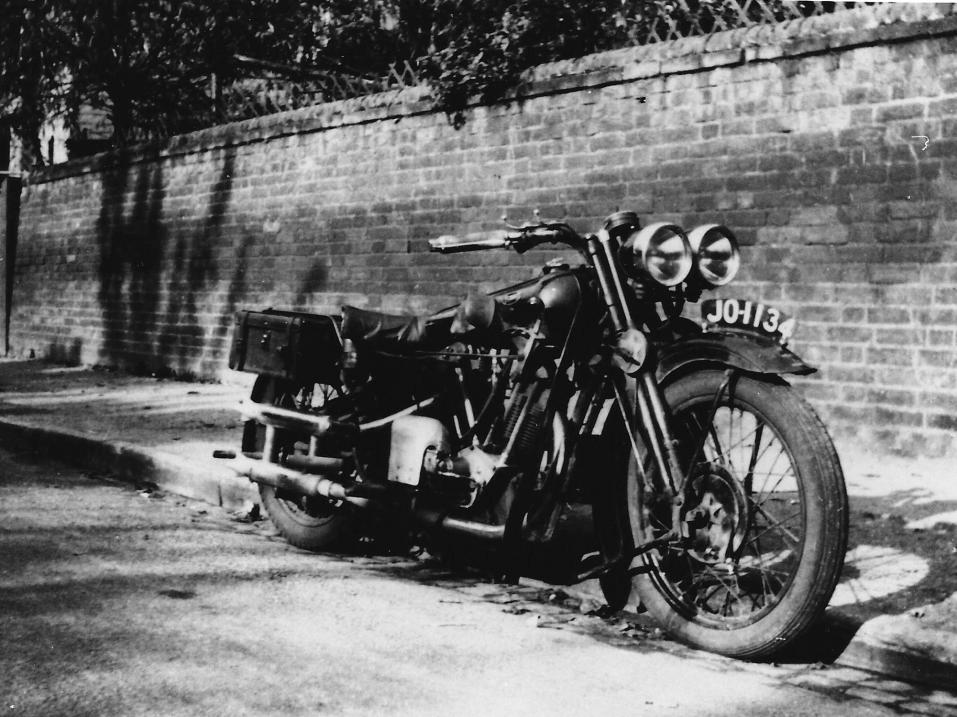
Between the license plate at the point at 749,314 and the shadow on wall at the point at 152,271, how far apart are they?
18.7 ft

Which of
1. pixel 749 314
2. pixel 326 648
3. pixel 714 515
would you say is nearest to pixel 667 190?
pixel 749 314

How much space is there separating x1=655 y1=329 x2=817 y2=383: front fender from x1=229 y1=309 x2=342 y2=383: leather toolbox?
69.1 inches

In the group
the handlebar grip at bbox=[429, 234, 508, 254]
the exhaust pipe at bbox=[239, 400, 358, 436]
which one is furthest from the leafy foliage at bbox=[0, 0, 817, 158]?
the handlebar grip at bbox=[429, 234, 508, 254]

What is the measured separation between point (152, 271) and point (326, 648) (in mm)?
9618

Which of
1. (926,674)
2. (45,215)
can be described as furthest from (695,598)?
(45,215)

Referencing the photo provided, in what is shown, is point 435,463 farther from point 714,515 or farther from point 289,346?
point 714,515

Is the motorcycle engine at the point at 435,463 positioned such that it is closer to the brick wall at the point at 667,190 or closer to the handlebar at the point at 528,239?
the handlebar at the point at 528,239

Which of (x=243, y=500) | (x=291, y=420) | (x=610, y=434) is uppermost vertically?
(x=610, y=434)

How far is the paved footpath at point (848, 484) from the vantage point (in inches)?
147

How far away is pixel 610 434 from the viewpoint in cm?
412

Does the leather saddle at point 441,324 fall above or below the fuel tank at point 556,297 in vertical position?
below

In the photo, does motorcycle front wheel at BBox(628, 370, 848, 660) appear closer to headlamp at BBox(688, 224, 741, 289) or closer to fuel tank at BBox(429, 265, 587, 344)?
headlamp at BBox(688, 224, 741, 289)

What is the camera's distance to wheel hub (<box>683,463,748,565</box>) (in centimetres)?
364

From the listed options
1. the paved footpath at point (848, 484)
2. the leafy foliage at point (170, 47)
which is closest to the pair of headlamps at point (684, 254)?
the paved footpath at point (848, 484)
